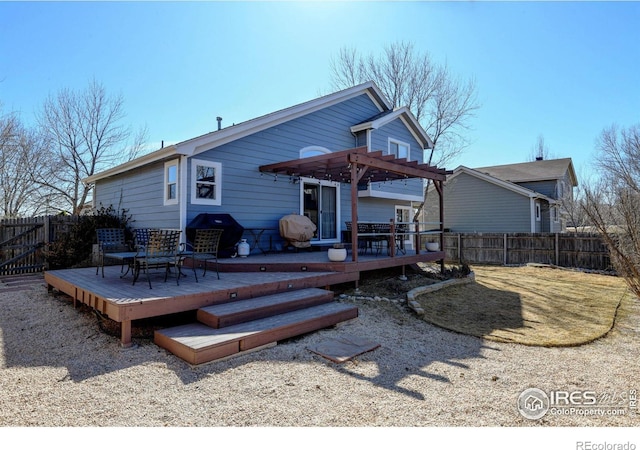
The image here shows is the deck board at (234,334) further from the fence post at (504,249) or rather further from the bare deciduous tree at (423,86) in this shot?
the bare deciduous tree at (423,86)

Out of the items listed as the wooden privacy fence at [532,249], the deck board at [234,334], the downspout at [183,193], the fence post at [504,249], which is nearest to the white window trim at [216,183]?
the downspout at [183,193]

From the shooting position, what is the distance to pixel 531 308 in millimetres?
6785

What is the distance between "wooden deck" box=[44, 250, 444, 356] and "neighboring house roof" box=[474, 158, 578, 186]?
16761 millimetres

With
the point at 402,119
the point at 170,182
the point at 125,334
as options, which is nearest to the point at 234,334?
the point at 125,334

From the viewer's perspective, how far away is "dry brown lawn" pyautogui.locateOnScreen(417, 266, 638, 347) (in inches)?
201

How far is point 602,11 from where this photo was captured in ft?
22.4

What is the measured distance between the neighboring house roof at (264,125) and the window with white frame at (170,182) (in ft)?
0.75

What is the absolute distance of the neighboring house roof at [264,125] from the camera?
7.64 m

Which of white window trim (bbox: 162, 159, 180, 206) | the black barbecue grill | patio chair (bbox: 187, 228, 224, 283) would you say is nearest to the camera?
patio chair (bbox: 187, 228, 224, 283)

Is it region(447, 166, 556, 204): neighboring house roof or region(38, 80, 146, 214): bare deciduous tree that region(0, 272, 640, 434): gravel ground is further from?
region(38, 80, 146, 214): bare deciduous tree

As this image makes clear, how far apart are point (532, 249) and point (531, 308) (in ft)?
30.3

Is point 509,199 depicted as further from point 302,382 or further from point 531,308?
point 302,382

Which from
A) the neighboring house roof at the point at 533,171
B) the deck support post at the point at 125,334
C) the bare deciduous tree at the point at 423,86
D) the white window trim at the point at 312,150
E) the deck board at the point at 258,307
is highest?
the bare deciduous tree at the point at 423,86

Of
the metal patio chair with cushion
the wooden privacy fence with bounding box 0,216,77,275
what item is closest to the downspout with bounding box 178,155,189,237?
the metal patio chair with cushion
